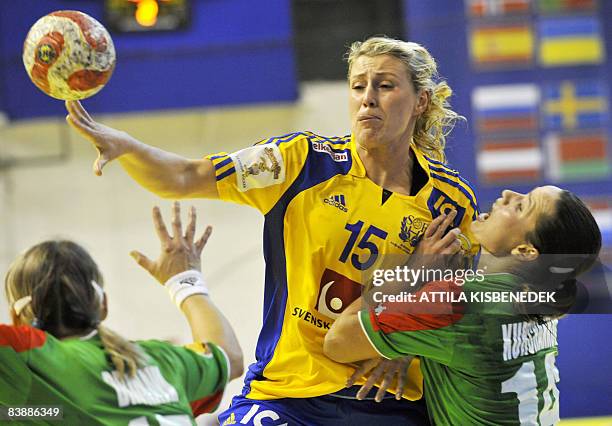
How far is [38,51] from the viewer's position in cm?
318

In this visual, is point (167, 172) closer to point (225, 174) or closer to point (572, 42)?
point (225, 174)

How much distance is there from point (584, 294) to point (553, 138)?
3.89 m

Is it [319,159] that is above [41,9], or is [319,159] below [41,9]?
below

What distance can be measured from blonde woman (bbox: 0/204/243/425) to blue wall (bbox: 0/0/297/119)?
5673 mm

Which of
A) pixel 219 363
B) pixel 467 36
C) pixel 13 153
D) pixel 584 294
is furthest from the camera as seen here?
pixel 13 153

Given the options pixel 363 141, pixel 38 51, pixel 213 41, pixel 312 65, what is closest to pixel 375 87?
pixel 363 141

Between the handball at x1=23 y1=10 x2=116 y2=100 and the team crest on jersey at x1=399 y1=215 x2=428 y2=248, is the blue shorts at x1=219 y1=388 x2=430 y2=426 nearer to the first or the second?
the team crest on jersey at x1=399 y1=215 x2=428 y2=248

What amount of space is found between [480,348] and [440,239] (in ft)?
1.92

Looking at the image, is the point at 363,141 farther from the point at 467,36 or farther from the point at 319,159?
the point at 467,36

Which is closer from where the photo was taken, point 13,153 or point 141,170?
point 141,170

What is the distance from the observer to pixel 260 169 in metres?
A: 3.29

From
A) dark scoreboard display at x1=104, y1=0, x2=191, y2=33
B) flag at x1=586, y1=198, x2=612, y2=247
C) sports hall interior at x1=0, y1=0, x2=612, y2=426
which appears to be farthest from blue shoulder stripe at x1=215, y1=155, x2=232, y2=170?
dark scoreboard display at x1=104, y1=0, x2=191, y2=33

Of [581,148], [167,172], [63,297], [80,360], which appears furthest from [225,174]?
[581,148]

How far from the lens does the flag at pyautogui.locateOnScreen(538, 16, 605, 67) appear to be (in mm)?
6680
